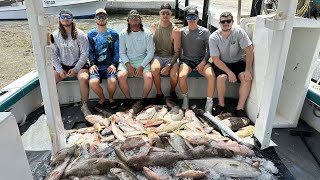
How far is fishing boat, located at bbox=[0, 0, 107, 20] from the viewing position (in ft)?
64.8

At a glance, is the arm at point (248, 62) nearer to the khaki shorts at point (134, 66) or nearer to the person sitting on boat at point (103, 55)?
the khaki shorts at point (134, 66)

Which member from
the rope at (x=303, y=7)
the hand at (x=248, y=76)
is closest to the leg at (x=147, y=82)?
the hand at (x=248, y=76)

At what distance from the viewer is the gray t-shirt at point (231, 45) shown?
4.36 m

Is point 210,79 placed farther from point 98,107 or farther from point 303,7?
point 303,7

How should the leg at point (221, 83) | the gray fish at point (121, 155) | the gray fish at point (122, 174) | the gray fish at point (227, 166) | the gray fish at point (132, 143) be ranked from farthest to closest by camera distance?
the leg at point (221, 83)
the gray fish at point (132, 143)
the gray fish at point (121, 155)
the gray fish at point (227, 166)
the gray fish at point (122, 174)

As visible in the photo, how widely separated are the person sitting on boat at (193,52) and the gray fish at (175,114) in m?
0.22

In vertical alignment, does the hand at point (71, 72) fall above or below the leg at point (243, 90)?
above

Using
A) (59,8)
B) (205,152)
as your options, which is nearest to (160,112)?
(205,152)

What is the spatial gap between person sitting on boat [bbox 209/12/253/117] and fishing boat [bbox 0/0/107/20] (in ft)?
57.5

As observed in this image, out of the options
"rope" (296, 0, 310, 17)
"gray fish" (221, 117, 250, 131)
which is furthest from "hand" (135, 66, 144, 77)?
"rope" (296, 0, 310, 17)

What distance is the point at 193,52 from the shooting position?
4.91 metres

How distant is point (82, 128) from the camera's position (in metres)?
4.14

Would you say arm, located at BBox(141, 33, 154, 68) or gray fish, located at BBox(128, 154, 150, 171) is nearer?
gray fish, located at BBox(128, 154, 150, 171)

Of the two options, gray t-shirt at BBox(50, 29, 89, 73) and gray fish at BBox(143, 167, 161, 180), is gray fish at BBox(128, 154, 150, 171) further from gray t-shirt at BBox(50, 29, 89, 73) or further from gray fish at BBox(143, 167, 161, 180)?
gray t-shirt at BBox(50, 29, 89, 73)
